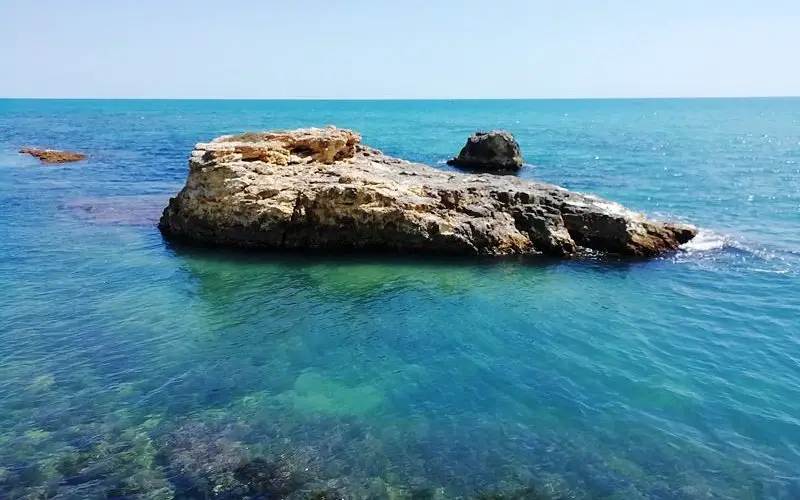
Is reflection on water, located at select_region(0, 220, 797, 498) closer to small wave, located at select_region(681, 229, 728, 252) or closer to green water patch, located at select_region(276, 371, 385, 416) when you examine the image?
green water patch, located at select_region(276, 371, 385, 416)

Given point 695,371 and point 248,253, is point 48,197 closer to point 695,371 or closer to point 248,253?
point 248,253

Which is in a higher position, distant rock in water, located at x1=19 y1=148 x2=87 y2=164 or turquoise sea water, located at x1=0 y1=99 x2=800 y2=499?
distant rock in water, located at x1=19 y1=148 x2=87 y2=164

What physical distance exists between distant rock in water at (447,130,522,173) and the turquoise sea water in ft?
89.8

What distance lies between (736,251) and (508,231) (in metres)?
10.5

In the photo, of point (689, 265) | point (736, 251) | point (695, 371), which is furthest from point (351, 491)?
point (736, 251)

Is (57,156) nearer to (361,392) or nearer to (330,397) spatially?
(330,397)

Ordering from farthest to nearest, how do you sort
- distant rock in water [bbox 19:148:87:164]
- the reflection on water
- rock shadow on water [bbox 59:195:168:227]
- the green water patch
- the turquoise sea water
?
distant rock in water [bbox 19:148:87:164], rock shadow on water [bbox 59:195:168:227], the green water patch, the turquoise sea water, the reflection on water

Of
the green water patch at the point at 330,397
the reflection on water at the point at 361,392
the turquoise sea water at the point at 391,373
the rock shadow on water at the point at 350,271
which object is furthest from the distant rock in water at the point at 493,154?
the green water patch at the point at 330,397

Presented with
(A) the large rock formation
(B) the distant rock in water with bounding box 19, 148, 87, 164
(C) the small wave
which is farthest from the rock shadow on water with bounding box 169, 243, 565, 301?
(B) the distant rock in water with bounding box 19, 148, 87, 164

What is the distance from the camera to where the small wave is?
27181mm

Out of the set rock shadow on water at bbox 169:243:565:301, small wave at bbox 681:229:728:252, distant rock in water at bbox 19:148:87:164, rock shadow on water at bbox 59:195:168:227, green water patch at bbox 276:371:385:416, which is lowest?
green water patch at bbox 276:371:385:416

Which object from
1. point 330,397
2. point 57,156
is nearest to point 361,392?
point 330,397

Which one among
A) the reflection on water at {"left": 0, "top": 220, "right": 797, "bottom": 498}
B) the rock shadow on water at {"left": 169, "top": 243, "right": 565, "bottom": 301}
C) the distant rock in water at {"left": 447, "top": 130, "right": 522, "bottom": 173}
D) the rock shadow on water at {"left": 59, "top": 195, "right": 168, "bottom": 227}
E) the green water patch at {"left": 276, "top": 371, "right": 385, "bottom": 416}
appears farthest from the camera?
the distant rock in water at {"left": 447, "top": 130, "right": 522, "bottom": 173}

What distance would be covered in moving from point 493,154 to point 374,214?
31886 millimetres
